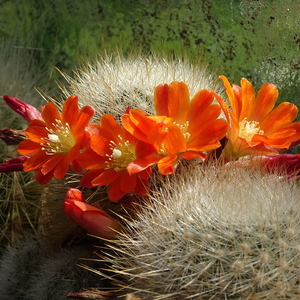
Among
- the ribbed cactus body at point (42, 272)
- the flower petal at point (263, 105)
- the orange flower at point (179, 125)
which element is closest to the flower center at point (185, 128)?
the orange flower at point (179, 125)

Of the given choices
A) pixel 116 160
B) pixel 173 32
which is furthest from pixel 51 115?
pixel 173 32

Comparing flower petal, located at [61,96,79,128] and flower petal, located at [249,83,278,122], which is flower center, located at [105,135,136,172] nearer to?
A: flower petal, located at [61,96,79,128]

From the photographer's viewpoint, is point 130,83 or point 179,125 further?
point 130,83

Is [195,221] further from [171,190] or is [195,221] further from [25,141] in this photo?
[25,141]

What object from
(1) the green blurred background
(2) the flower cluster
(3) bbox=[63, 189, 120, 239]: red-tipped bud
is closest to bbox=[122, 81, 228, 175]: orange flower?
(2) the flower cluster

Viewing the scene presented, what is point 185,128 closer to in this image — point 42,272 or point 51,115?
point 51,115

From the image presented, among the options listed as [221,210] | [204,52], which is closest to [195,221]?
[221,210]

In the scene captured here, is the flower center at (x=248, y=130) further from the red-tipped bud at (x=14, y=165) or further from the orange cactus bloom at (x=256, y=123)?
the red-tipped bud at (x=14, y=165)
